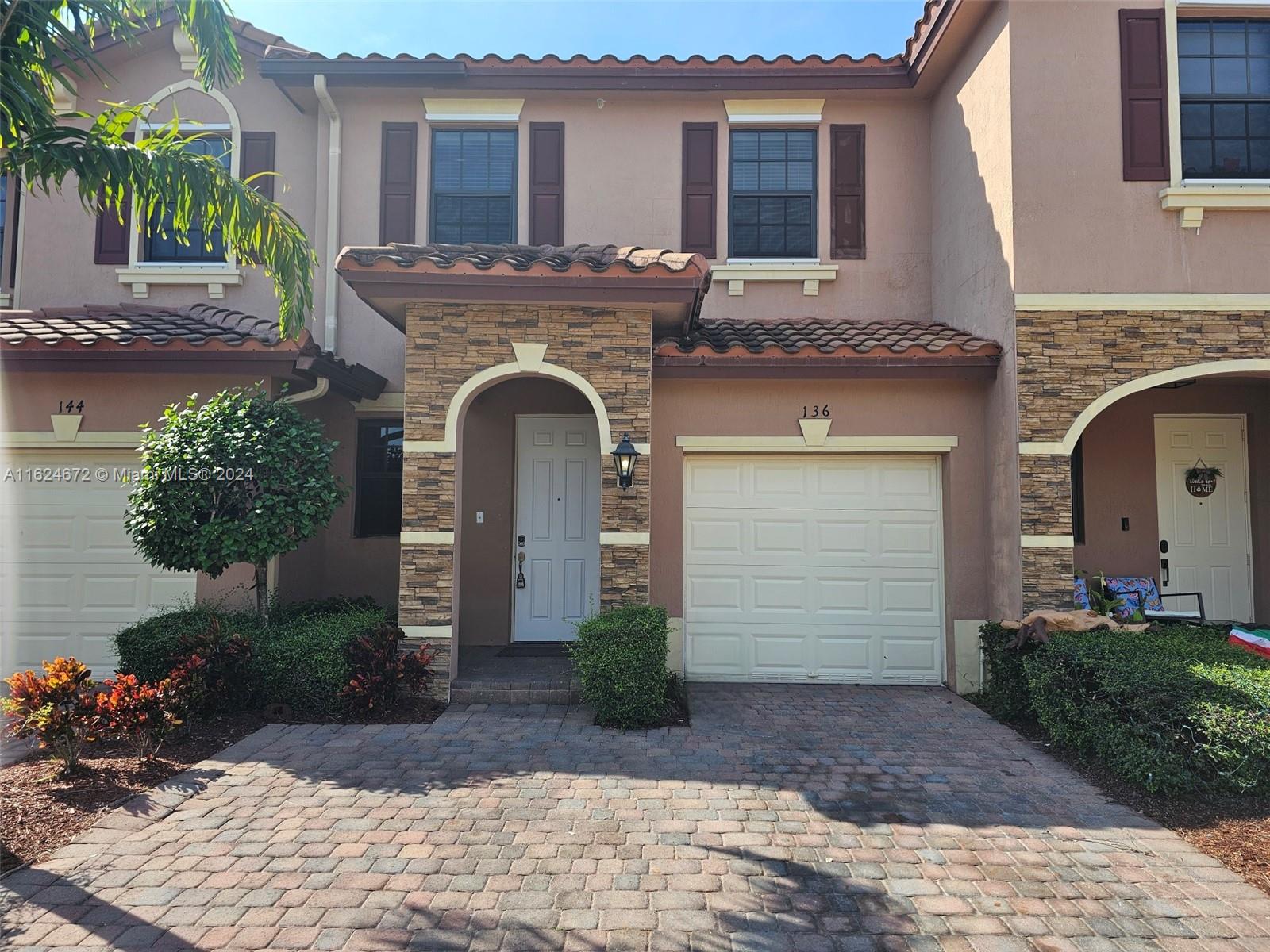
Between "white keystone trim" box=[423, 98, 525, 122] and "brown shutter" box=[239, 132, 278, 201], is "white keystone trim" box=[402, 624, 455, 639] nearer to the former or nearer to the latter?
"brown shutter" box=[239, 132, 278, 201]

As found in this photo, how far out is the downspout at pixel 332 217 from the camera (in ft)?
28.0

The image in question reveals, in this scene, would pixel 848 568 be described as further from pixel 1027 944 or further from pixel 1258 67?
pixel 1258 67

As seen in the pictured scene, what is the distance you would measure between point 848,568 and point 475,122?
6726 mm

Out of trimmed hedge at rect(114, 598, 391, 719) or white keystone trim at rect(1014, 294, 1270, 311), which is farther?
white keystone trim at rect(1014, 294, 1270, 311)

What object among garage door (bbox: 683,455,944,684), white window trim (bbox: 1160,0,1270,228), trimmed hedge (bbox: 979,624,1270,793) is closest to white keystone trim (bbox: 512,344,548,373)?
garage door (bbox: 683,455,944,684)

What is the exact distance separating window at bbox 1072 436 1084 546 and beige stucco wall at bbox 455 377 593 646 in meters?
5.48

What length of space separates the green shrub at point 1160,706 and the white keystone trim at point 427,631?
494 centimetres

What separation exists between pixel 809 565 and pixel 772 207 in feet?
14.2

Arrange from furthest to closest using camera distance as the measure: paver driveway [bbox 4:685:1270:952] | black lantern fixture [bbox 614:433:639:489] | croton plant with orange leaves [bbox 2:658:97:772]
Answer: black lantern fixture [bbox 614:433:639:489], croton plant with orange leaves [bbox 2:658:97:772], paver driveway [bbox 4:685:1270:952]

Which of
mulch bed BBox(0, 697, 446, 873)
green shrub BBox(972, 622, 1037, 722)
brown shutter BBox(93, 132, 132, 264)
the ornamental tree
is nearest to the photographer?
mulch bed BBox(0, 697, 446, 873)

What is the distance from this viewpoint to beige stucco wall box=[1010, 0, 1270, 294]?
6.63 metres

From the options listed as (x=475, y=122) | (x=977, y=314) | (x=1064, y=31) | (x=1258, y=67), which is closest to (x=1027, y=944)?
(x=977, y=314)

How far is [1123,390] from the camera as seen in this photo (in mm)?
6652

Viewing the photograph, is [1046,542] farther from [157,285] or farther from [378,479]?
[157,285]
